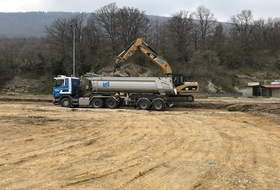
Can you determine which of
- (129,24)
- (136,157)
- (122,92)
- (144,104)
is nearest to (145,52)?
(122,92)

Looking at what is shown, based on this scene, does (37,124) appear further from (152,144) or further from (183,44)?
(183,44)

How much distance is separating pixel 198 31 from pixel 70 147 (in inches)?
2097

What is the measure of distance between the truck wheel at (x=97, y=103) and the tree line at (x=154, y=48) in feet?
75.7

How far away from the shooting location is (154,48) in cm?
5319

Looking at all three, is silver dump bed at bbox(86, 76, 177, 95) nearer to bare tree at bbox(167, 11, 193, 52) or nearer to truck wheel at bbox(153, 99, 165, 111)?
truck wheel at bbox(153, 99, 165, 111)

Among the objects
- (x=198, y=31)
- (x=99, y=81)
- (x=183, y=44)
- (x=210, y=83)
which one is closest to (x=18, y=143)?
(x=99, y=81)

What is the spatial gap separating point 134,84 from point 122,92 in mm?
1189

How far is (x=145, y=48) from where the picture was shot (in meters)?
23.4

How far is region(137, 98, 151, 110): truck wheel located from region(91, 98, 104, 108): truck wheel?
9.53 ft

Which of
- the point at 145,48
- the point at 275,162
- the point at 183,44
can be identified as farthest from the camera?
the point at 183,44

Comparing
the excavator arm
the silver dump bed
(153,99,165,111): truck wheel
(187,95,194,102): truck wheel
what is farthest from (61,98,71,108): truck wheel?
(187,95,194,102): truck wheel

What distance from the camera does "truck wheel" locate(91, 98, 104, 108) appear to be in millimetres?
21344

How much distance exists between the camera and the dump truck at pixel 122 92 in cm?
2077

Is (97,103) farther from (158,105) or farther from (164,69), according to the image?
(164,69)
